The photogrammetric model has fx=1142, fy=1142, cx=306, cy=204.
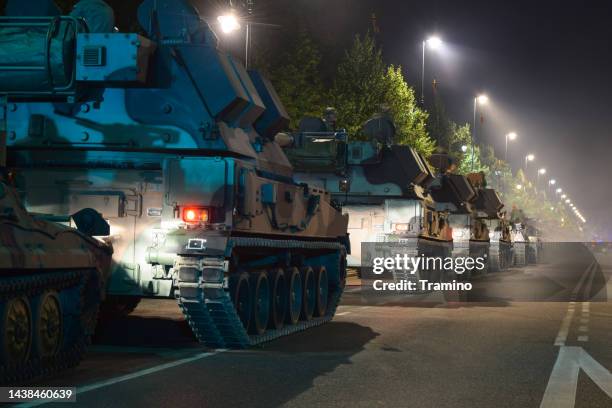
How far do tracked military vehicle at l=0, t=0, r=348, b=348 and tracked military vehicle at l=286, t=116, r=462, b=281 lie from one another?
40.3 ft

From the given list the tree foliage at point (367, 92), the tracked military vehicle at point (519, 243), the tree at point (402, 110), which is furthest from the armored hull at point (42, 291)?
the tree at point (402, 110)

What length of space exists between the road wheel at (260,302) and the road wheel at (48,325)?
381 cm

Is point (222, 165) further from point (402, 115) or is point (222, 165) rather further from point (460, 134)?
point (460, 134)

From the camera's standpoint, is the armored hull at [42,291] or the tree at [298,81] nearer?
the armored hull at [42,291]

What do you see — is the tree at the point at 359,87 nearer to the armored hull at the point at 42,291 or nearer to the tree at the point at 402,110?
the tree at the point at 402,110

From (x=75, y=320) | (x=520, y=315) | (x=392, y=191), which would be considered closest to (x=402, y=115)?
(x=392, y=191)

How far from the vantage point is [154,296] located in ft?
43.4

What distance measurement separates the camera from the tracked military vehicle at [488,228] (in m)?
43.8

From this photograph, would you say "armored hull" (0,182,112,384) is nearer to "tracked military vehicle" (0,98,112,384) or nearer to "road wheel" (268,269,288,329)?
"tracked military vehicle" (0,98,112,384)

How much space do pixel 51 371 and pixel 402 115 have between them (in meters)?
58.9

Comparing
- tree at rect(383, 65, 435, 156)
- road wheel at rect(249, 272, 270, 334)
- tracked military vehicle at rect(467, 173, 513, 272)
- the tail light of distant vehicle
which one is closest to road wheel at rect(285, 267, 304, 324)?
road wheel at rect(249, 272, 270, 334)

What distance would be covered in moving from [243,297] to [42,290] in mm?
4253

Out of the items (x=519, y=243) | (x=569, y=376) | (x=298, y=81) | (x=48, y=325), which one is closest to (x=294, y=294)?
(x=569, y=376)

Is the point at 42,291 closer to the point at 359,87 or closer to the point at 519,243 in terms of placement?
the point at 519,243
